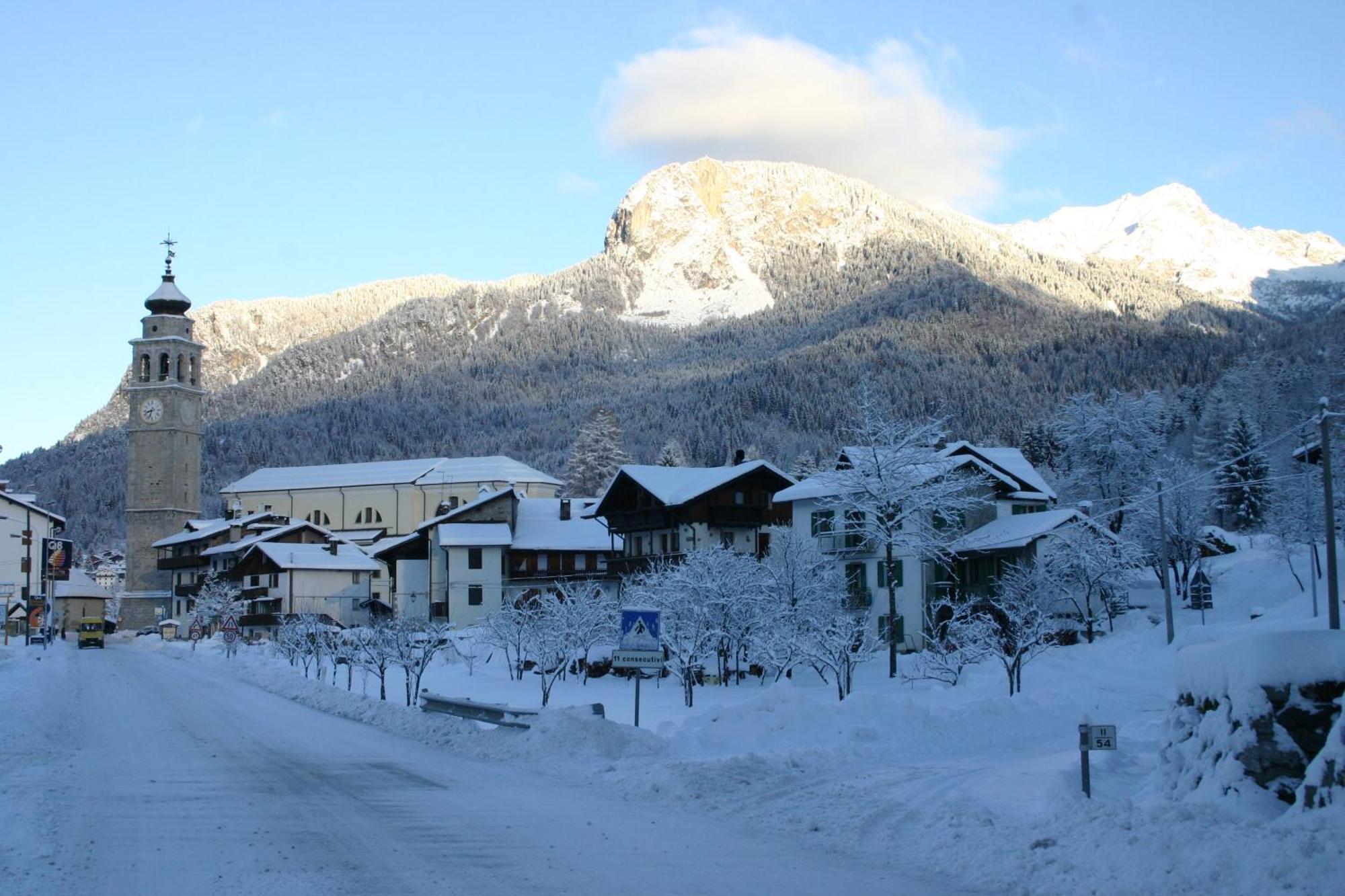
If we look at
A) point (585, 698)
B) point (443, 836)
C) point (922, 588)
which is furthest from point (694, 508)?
point (443, 836)

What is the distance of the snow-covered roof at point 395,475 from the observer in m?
128

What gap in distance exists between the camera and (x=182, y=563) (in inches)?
4530

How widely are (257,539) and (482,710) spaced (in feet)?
258

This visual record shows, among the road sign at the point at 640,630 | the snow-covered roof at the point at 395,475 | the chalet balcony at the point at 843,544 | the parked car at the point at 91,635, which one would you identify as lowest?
the parked car at the point at 91,635

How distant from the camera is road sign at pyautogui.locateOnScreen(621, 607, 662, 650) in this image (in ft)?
72.8

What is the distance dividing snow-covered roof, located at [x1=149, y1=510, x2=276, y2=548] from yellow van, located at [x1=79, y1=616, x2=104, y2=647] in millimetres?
27334

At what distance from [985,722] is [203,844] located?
575 inches

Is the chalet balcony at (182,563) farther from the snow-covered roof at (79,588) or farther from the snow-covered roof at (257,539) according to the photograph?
the snow-covered roof at (79,588)

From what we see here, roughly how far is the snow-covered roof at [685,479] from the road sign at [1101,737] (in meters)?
48.6

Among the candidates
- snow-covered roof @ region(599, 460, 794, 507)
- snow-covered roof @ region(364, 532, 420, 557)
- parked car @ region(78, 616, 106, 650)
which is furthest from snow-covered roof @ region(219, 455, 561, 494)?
snow-covered roof @ region(599, 460, 794, 507)

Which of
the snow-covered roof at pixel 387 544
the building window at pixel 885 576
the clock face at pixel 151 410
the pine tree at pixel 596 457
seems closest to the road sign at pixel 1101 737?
the building window at pixel 885 576

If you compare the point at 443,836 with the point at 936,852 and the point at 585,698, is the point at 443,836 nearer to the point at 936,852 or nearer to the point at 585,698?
the point at 936,852

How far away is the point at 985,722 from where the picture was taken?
75.0 feet

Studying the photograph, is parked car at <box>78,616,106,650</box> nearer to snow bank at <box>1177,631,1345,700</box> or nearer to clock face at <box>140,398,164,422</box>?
clock face at <box>140,398,164,422</box>
